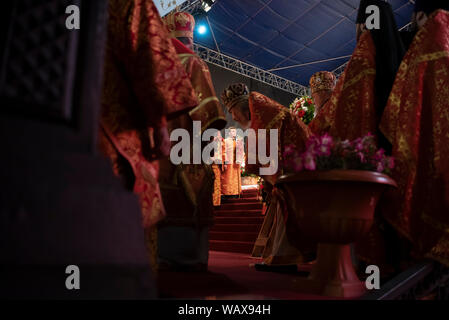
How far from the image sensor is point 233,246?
631 centimetres

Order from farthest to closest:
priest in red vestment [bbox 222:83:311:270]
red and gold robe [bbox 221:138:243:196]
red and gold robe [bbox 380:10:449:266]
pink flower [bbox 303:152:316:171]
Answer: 1. red and gold robe [bbox 221:138:243:196]
2. priest in red vestment [bbox 222:83:311:270]
3. red and gold robe [bbox 380:10:449:266]
4. pink flower [bbox 303:152:316:171]

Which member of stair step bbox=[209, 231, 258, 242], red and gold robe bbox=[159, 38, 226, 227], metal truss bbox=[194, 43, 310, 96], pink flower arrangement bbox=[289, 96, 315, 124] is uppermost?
metal truss bbox=[194, 43, 310, 96]

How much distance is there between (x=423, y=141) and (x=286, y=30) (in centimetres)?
1016

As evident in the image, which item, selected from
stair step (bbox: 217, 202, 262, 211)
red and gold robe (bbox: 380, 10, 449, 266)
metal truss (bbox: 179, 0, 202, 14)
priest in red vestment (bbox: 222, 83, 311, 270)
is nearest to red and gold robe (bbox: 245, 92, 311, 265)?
priest in red vestment (bbox: 222, 83, 311, 270)

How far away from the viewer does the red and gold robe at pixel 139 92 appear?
1.56 metres

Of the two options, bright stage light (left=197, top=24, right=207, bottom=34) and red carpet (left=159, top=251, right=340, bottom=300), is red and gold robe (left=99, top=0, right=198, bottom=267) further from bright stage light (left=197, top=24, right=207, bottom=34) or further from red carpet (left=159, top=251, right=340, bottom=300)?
bright stage light (left=197, top=24, right=207, bottom=34)

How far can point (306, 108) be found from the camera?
4.83 meters

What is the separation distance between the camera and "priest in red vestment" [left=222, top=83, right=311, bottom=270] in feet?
9.24

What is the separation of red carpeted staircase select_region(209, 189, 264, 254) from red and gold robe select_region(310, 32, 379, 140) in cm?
372

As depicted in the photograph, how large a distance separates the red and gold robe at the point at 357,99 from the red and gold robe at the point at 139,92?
143 centimetres

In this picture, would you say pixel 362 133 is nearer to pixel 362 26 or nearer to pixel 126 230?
pixel 362 26

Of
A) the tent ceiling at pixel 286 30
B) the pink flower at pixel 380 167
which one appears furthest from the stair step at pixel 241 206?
the pink flower at pixel 380 167

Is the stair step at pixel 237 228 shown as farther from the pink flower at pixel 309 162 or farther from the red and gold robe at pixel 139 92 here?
the red and gold robe at pixel 139 92

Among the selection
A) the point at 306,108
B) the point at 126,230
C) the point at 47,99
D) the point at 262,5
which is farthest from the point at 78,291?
the point at 262,5
